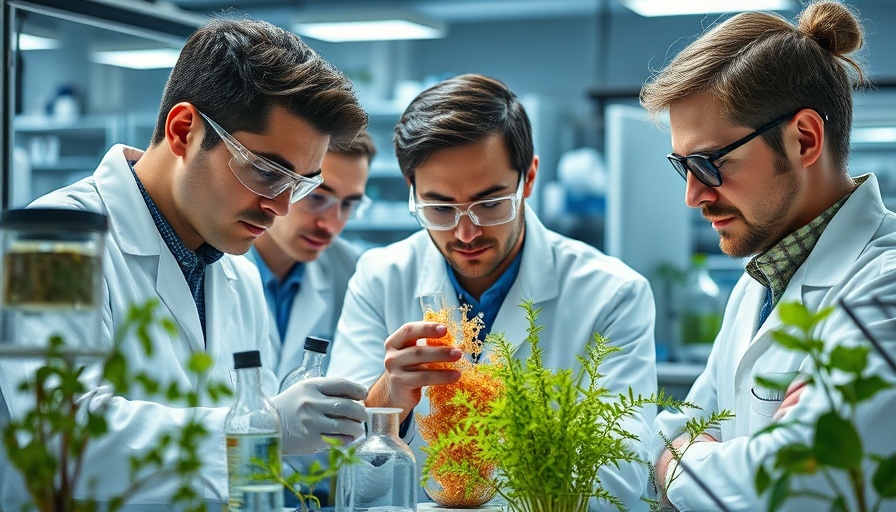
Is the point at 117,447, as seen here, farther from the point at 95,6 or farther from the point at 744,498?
the point at 95,6

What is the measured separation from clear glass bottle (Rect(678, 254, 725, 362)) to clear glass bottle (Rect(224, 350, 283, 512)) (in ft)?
12.5

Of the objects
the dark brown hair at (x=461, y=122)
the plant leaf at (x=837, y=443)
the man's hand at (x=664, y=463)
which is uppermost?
the dark brown hair at (x=461, y=122)

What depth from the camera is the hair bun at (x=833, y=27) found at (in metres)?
1.81

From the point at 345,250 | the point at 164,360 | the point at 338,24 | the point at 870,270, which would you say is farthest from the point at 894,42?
the point at 164,360

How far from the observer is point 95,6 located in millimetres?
2541

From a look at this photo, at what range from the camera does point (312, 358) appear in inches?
62.8

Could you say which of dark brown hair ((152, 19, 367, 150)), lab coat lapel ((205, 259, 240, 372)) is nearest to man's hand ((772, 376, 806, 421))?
dark brown hair ((152, 19, 367, 150))

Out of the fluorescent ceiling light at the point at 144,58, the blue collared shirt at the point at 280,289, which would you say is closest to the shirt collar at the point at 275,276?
the blue collared shirt at the point at 280,289

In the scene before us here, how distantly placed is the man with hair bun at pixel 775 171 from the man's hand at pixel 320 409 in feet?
1.87

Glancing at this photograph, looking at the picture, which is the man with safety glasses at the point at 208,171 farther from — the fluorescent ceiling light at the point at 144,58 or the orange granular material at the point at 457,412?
the fluorescent ceiling light at the point at 144,58

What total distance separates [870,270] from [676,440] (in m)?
0.47

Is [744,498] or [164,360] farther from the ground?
[164,360]

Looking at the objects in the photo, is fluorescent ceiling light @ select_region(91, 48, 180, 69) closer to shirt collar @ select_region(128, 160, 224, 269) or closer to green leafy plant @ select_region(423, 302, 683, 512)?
shirt collar @ select_region(128, 160, 224, 269)

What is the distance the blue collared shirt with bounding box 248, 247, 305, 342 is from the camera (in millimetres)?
3021
